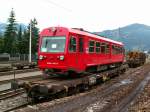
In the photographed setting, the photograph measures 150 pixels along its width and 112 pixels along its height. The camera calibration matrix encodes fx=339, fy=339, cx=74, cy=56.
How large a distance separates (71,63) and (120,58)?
50.6 ft

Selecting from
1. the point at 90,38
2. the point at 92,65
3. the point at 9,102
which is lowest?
the point at 9,102

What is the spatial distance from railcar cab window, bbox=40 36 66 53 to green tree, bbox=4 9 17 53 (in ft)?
186

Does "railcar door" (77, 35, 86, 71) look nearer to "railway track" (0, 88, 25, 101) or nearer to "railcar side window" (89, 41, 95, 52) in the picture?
"railcar side window" (89, 41, 95, 52)

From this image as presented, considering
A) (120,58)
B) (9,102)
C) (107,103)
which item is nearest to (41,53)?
(9,102)

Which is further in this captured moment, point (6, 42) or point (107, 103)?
point (6, 42)

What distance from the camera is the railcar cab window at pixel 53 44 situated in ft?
54.5

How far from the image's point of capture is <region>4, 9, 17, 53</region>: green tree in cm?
7394

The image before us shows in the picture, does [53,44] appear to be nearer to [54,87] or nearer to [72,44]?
[72,44]

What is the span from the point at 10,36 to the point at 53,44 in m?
62.9

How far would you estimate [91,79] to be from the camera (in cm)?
1998

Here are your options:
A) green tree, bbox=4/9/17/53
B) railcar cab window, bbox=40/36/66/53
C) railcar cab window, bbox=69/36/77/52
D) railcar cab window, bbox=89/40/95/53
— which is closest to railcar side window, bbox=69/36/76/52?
railcar cab window, bbox=69/36/77/52

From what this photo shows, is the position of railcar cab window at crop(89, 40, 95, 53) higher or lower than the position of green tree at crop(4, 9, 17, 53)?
lower

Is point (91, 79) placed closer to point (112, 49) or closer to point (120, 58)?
point (112, 49)

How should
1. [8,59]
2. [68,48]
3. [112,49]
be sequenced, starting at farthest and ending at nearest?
[8,59] → [112,49] → [68,48]
